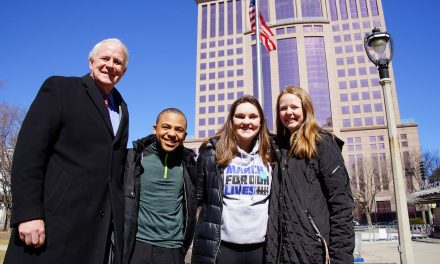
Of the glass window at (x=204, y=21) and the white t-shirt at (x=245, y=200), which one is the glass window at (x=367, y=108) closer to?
the glass window at (x=204, y=21)

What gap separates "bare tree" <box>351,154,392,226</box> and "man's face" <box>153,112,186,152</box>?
4663cm

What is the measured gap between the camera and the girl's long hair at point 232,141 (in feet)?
10.6

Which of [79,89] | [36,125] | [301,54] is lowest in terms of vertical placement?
[36,125]

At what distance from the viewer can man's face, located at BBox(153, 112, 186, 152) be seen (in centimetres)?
342

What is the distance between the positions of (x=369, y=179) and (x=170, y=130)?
5958cm

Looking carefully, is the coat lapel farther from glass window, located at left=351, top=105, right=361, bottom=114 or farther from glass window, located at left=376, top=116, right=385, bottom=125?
glass window, located at left=376, top=116, right=385, bottom=125

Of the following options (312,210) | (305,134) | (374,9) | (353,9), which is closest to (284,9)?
(353,9)

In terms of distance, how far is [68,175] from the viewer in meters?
2.31

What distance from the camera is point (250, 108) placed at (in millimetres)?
3311

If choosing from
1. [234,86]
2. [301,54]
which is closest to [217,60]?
[234,86]

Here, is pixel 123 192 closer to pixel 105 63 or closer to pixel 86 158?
pixel 86 158

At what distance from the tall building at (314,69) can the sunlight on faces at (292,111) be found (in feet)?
240

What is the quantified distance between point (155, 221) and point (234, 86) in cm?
8186

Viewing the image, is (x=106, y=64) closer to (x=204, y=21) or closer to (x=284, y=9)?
(x=284, y=9)
